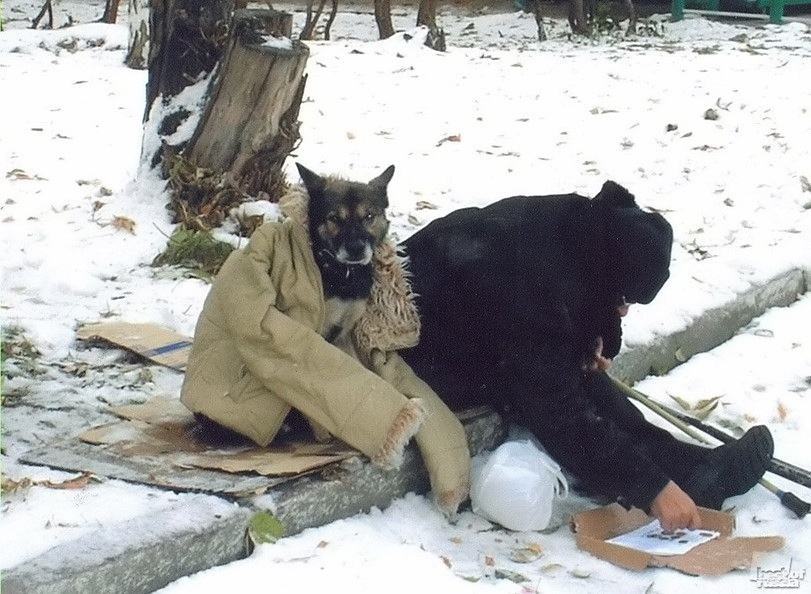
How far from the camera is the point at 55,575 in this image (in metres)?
2.64

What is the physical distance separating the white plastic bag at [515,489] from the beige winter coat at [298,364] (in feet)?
0.26

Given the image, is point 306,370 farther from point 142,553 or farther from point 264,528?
point 142,553

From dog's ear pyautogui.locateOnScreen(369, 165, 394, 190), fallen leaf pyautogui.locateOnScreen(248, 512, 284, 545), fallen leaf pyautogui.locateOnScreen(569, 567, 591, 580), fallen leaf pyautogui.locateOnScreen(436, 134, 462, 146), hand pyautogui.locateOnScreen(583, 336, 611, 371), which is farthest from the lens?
fallen leaf pyautogui.locateOnScreen(436, 134, 462, 146)

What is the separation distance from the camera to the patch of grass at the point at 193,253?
17.4 feet

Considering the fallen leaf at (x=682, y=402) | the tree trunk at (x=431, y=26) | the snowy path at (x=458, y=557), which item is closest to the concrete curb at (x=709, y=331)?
the fallen leaf at (x=682, y=402)

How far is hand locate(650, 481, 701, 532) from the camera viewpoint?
3.52 metres

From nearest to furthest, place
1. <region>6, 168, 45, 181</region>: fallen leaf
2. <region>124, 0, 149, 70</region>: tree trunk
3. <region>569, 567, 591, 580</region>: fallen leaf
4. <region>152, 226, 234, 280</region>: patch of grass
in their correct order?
<region>569, 567, 591, 580</region>: fallen leaf, <region>152, 226, 234, 280</region>: patch of grass, <region>6, 168, 45, 181</region>: fallen leaf, <region>124, 0, 149, 70</region>: tree trunk

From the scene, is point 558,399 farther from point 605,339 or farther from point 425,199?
point 425,199

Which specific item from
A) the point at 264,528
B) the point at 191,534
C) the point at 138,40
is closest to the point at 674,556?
the point at 264,528

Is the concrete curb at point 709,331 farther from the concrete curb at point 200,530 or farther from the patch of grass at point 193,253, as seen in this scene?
the patch of grass at point 193,253

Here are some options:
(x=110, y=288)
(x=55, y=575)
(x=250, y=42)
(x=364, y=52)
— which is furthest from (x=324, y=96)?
(x=55, y=575)

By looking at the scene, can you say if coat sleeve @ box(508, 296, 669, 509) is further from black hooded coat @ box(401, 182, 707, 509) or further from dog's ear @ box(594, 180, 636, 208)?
dog's ear @ box(594, 180, 636, 208)

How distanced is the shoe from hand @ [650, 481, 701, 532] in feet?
0.91

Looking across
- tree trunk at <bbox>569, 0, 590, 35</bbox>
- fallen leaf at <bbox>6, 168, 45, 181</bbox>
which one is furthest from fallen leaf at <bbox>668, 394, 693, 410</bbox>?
tree trunk at <bbox>569, 0, 590, 35</bbox>
